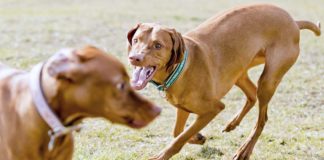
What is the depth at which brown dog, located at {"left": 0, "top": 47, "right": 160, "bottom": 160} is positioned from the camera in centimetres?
318

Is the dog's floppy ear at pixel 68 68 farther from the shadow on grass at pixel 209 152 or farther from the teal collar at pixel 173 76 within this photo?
the shadow on grass at pixel 209 152

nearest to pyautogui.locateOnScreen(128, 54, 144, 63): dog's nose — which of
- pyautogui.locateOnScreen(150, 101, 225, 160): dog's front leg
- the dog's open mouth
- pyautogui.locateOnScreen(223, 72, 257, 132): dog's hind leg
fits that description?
the dog's open mouth

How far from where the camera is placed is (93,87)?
10.4ft

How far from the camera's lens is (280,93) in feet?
27.9

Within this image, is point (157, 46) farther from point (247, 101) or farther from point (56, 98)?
point (56, 98)

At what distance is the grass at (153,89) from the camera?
606cm

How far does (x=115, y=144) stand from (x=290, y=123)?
2.08 metres

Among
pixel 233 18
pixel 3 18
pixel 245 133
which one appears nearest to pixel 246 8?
pixel 233 18

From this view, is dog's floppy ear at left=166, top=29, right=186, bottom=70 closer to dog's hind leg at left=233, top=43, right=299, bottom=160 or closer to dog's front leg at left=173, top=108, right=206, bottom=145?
dog's front leg at left=173, top=108, right=206, bottom=145

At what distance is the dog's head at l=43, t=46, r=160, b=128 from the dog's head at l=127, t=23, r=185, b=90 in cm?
194

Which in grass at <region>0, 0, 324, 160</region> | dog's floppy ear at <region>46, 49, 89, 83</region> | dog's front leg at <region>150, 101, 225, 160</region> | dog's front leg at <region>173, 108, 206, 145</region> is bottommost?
grass at <region>0, 0, 324, 160</region>

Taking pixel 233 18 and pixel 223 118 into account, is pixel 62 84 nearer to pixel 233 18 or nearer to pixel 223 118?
pixel 233 18

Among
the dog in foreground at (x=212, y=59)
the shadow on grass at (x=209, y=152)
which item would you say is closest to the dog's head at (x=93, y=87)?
the dog in foreground at (x=212, y=59)

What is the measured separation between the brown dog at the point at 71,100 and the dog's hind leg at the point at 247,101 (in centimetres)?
320
